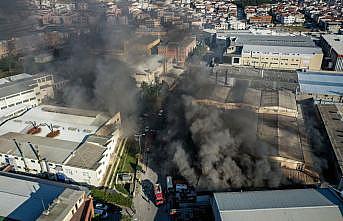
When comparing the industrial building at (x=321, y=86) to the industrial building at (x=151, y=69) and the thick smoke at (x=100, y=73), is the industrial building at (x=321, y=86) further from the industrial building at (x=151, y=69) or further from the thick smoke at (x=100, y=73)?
the thick smoke at (x=100, y=73)

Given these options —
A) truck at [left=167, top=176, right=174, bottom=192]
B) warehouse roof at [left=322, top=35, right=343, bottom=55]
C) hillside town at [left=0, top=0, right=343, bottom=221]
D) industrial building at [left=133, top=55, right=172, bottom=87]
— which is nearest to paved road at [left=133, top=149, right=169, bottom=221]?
hillside town at [left=0, top=0, right=343, bottom=221]

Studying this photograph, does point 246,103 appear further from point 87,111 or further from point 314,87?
point 87,111

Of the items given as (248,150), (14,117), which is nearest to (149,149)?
(248,150)

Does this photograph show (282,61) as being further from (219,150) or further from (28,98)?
(28,98)

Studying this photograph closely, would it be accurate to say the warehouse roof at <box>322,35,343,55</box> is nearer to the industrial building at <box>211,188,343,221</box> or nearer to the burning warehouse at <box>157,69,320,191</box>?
the burning warehouse at <box>157,69,320,191</box>

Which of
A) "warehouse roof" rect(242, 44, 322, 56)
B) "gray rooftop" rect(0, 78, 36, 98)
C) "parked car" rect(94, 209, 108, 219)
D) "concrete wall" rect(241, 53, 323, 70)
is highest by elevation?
"warehouse roof" rect(242, 44, 322, 56)

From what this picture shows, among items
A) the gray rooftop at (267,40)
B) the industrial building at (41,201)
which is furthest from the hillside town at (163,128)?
the gray rooftop at (267,40)

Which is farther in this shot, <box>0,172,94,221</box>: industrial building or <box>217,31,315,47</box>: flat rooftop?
<box>217,31,315,47</box>: flat rooftop
